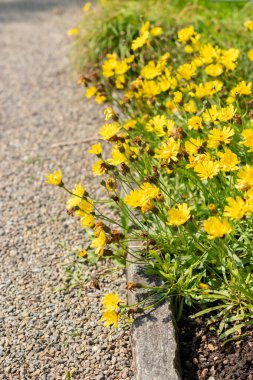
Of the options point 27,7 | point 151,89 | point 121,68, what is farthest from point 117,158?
point 27,7

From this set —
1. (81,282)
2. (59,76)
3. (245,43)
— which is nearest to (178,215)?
(81,282)

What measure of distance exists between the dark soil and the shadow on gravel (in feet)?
21.5

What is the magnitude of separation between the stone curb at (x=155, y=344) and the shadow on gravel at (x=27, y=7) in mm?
6452

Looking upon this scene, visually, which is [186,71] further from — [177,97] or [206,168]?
[206,168]

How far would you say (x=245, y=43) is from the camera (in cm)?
534

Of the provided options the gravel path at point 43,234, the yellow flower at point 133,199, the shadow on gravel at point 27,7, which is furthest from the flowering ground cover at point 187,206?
the shadow on gravel at point 27,7

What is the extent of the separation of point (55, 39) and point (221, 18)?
87.2 inches

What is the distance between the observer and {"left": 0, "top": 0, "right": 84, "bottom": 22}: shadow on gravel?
8617mm

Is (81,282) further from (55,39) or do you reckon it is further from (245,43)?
(55,39)

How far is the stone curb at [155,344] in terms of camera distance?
8.57 feet

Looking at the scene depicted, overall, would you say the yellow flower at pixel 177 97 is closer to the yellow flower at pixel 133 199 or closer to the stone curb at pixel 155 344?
the yellow flower at pixel 133 199


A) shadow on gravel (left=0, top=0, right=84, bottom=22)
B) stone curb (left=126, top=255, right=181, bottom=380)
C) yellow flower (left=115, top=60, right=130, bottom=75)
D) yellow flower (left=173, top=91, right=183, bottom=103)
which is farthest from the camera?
shadow on gravel (left=0, top=0, right=84, bottom=22)

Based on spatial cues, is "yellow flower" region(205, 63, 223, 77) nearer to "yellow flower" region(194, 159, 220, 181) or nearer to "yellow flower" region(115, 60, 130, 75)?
"yellow flower" region(115, 60, 130, 75)

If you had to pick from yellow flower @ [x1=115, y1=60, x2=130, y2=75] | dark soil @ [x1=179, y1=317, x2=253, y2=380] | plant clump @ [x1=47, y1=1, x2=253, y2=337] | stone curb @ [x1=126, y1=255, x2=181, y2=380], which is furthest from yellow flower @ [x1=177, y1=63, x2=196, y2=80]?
dark soil @ [x1=179, y1=317, x2=253, y2=380]
